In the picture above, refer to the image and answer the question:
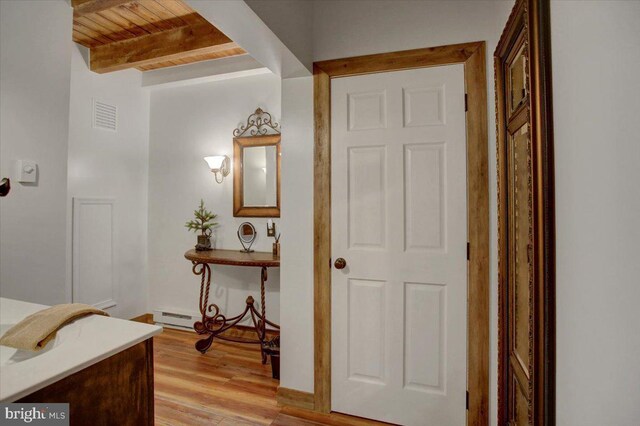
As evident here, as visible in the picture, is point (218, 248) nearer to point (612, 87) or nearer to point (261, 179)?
point (261, 179)

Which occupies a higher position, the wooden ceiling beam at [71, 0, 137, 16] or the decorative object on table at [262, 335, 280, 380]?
the wooden ceiling beam at [71, 0, 137, 16]

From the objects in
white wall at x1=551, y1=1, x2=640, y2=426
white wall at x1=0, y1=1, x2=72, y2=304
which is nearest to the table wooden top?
white wall at x1=0, y1=1, x2=72, y2=304

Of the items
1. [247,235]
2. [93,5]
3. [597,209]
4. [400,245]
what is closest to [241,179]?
[247,235]

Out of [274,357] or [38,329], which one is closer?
[38,329]

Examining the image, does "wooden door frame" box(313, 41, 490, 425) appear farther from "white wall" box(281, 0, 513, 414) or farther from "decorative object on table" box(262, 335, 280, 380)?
"decorative object on table" box(262, 335, 280, 380)

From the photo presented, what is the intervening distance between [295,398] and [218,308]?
5.12ft

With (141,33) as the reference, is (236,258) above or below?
below

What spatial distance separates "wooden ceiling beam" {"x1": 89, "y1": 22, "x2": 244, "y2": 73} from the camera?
2.72 m

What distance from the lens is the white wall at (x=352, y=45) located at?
5.88ft

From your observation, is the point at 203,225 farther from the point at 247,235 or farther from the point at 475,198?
the point at 475,198

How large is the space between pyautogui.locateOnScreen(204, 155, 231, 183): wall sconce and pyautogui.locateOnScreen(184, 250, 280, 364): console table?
794 mm

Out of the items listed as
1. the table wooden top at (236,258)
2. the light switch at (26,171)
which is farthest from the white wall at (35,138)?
the table wooden top at (236,258)

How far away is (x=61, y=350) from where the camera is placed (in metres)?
0.82

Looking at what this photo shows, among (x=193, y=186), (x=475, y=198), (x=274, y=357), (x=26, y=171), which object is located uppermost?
(x=193, y=186)
